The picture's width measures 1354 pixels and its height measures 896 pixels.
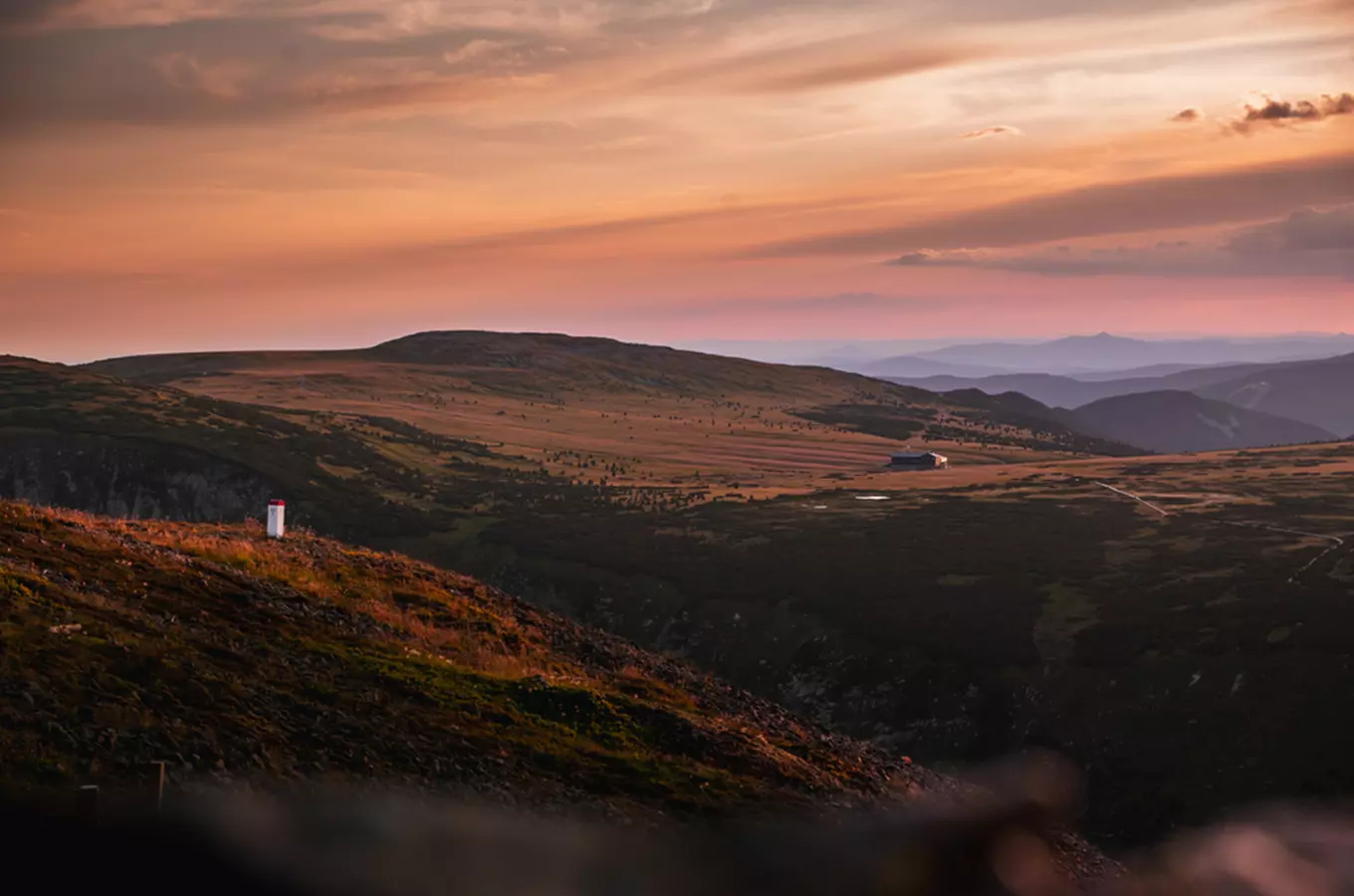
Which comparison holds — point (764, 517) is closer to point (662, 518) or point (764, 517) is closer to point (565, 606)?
point (662, 518)

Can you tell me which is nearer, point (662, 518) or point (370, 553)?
point (370, 553)

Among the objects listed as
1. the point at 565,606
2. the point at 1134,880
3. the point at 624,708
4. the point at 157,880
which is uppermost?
the point at 1134,880

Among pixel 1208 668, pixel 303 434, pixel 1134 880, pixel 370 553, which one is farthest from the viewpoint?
pixel 303 434

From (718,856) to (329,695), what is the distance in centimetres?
2135

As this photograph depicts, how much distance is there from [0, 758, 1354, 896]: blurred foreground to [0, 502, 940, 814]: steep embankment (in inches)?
456

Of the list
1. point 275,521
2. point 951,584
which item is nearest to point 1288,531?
point 951,584

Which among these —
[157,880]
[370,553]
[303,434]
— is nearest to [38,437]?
[303,434]

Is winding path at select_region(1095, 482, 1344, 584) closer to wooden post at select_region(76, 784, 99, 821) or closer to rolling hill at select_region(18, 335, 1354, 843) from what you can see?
rolling hill at select_region(18, 335, 1354, 843)

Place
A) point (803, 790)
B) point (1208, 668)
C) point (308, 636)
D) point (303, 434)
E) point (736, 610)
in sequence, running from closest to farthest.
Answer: point (803, 790) < point (308, 636) < point (1208, 668) < point (736, 610) < point (303, 434)

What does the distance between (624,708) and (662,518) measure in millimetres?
79641

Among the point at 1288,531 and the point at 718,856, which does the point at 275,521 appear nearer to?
the point at 718,856

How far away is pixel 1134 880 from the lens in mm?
4406

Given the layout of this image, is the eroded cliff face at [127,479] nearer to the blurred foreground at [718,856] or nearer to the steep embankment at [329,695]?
the steep embankment at [329,695]

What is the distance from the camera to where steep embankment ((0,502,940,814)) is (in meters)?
19.7
